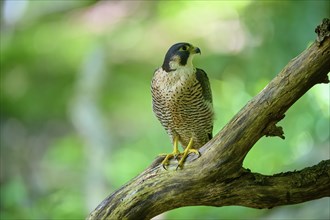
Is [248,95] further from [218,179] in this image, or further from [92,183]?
[218,179]

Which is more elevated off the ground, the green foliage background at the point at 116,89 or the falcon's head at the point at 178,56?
the green foliage background at the point at 116,89

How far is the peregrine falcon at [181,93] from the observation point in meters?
2.30

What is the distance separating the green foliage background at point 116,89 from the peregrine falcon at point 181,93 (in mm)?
1104

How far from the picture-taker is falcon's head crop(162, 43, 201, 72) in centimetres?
229

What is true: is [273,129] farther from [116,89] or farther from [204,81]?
[116,89]

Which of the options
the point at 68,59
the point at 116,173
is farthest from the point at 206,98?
the point at 68,59

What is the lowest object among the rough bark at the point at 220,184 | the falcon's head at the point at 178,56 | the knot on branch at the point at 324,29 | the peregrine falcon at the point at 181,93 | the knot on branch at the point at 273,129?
the rough bark at the point at 220,184

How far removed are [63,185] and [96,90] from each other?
860mm

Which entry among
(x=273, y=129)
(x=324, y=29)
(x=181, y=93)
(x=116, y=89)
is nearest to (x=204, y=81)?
(x=181, y=93)

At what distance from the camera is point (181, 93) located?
2.32 m

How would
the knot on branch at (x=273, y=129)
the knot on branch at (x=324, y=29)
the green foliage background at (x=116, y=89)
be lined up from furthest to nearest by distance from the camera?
the green foliage background at (x=116, y=89)
the knot on branch at (x=273, y=129)
the knot on branch at (x=324, y=29)

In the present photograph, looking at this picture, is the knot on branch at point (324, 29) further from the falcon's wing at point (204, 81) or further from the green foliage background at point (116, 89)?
the green foliage background at point (116, 89)

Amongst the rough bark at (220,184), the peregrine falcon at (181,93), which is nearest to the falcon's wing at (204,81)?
the peregrine falcon at (181,93)

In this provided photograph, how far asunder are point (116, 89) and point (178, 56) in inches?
127
